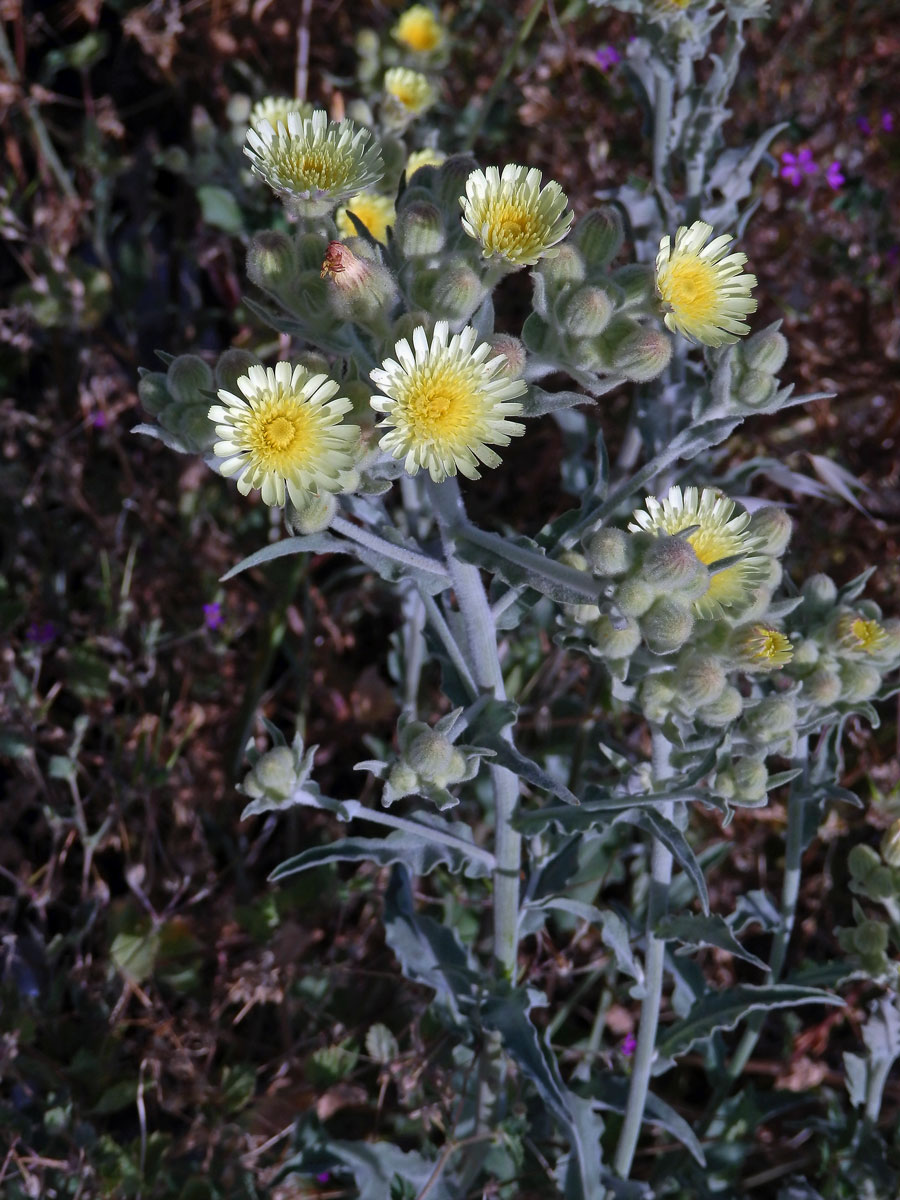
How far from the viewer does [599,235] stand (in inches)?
75.8

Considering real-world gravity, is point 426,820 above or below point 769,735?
below

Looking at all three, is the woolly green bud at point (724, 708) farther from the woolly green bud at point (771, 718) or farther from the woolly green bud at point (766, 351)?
the woolly green bud at point (766, 351)

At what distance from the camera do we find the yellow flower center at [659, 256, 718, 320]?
1.94 meters

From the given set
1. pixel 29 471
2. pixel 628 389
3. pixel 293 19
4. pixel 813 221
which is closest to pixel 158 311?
pixel 29 471

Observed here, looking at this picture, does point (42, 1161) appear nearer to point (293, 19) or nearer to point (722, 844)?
point (722, 844)

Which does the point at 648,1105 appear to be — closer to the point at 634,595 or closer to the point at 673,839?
the point at 673,839

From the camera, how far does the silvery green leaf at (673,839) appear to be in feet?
6.19

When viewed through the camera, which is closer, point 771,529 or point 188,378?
point 188,378

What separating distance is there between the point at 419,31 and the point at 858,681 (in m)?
2.49

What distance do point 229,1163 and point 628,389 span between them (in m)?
2.68

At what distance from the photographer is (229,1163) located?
262 cm

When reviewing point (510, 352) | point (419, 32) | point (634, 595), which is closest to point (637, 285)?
point (510, 352)

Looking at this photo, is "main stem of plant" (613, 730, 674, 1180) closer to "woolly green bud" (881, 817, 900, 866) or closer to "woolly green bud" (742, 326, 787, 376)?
"woolly green bud" (881, 817, 900, 866)

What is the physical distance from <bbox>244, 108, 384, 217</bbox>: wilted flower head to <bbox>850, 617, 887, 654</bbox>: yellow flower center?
4.24 feet
